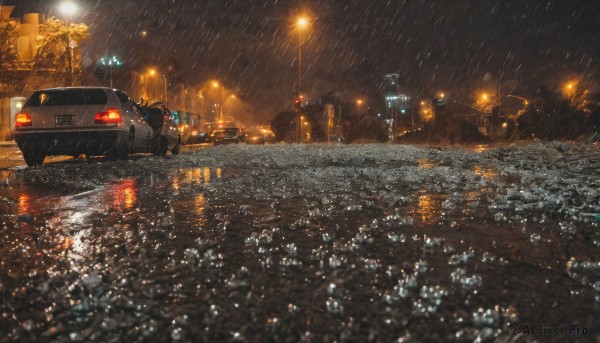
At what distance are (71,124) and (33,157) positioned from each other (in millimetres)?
1144

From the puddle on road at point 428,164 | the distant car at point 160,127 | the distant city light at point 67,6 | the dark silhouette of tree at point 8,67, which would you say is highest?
the distant city light at point 67,6

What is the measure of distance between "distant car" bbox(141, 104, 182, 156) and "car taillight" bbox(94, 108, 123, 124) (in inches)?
106

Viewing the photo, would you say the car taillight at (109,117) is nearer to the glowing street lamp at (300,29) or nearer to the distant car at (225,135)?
the distant car at (225,135)

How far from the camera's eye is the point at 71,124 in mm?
11430

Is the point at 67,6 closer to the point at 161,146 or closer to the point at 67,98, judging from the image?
the point at 161,146

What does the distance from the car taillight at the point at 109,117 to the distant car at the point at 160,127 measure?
2705mm

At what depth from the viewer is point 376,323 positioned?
2275 mm

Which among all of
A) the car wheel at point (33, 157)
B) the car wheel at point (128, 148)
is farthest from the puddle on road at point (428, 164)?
the car wheel at point (33, 157)

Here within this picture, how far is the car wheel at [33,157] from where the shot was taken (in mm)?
11492

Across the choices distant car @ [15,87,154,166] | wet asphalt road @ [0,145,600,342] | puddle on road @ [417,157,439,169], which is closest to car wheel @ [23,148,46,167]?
distant car @ [15,87,154,166]

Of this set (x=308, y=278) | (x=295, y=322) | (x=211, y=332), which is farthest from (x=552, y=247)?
(x=211, y=332)

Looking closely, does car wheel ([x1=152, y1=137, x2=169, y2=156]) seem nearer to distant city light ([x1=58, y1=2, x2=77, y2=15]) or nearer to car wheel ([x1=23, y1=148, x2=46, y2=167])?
car wheel ([x1=23, y1=148, x2=46, y2=167])

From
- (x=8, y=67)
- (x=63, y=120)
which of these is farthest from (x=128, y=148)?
(x=8, y=67)

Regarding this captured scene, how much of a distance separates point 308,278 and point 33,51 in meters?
42.1
